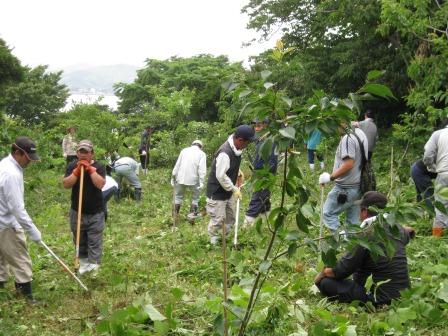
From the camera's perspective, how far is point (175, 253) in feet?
24.7

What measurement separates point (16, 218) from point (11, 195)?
0.87 feet

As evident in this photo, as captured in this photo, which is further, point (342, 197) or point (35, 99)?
point (35, 99)

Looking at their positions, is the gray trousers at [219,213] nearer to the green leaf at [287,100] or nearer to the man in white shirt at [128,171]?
the man in white shirt at [128,171]

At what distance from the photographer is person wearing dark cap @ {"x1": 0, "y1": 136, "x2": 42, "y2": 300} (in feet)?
16.6

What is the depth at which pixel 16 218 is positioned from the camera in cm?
514

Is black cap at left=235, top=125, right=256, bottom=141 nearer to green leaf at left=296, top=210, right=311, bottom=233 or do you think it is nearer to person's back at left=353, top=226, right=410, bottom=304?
person's back at left=353, top=226, right=410, bottom=304

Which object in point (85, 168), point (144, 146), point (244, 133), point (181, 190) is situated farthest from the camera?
point (144, 146)

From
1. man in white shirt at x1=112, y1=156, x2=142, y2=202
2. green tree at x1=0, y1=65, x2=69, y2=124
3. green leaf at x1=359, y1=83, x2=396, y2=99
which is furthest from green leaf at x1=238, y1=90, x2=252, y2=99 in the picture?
green tree at x1=0, y1=65, x2=69, y2=124

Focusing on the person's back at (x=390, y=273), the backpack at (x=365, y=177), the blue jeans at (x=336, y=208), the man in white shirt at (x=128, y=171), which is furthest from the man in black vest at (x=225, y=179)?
the man in white shirt at (x=128, y=171)

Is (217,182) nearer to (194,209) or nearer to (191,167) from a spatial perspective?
(191,167)

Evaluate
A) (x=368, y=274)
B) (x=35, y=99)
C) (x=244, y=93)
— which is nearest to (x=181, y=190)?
(x=368, y=274)

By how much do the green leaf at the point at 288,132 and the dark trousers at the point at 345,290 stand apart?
3.15 m

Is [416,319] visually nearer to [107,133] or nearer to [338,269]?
[338,269]

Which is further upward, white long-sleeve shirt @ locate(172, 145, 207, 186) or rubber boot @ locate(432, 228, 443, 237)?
white long-sleeve shirt @ locate(172, 145, 207, 186)
